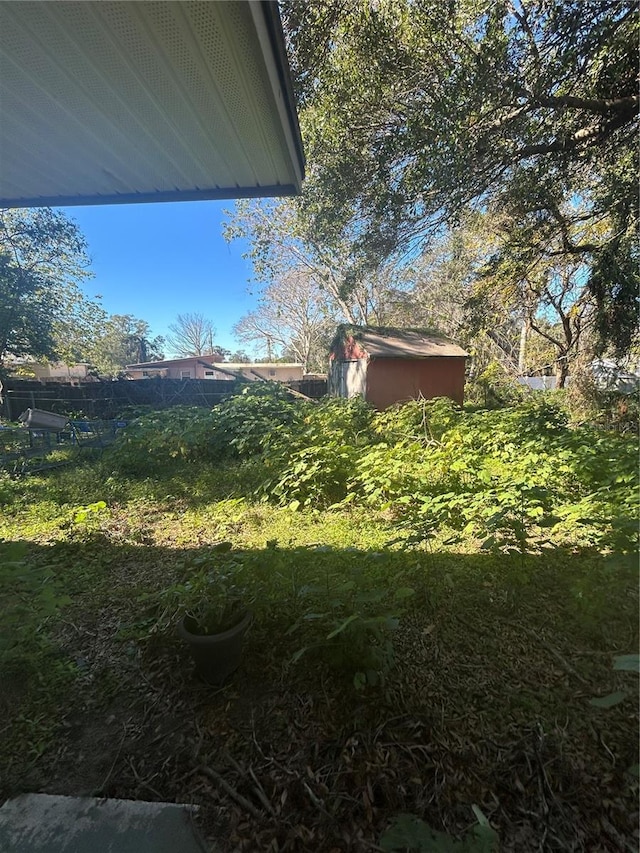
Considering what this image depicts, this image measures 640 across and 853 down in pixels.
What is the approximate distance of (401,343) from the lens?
10.6m

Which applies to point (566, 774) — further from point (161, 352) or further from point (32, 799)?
point (161, 352)

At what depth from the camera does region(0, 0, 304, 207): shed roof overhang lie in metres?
1.20

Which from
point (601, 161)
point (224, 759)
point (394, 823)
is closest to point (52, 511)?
point (224, 759)

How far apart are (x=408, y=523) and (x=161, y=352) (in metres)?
49.3

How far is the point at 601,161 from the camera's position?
413 centimetres

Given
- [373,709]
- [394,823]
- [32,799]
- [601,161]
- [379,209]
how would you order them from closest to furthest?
[394,823], [32,799], [373,709], [601,161], [379,209]

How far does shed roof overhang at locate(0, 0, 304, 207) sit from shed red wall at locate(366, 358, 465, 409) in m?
8.01

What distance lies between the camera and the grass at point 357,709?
1.07m

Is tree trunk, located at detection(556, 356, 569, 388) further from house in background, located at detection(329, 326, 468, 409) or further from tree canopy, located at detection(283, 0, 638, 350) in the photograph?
tree canopy, located at detection(283, 0, 638, 350)

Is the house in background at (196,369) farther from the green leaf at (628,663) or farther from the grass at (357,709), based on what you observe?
the green leaf at (628,663)

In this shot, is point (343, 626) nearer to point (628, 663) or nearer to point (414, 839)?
point (414, 839)

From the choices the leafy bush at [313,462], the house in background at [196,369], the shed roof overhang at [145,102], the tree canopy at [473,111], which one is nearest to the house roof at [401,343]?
the leafy bush at [313,462]

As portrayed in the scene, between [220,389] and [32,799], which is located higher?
[220,389]

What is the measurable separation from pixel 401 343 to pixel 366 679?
10.2 metres
